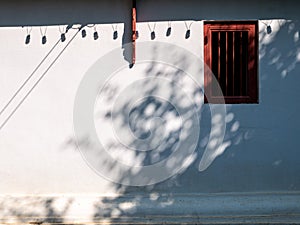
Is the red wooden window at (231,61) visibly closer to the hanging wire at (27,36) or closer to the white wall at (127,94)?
the white wall at (127,94)

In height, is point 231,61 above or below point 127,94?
above

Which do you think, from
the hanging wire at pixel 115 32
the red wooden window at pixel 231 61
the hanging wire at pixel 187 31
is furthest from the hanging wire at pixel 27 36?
the red wooden window at pixel 231 61

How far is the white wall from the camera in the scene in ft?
17.2

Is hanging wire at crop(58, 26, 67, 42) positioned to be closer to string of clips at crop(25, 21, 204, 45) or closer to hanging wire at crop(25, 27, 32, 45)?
string of clips at crop(25, 21, 204, 45)

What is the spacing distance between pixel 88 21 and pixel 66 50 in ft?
1.67

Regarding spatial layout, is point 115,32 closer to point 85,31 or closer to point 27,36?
point 85,31

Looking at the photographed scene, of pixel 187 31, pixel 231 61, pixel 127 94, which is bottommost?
pixel 127 94

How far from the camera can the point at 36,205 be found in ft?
16.4

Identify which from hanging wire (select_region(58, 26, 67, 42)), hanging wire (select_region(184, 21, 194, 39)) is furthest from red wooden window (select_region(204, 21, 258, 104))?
hanging wire (select_region(58, 26, 67, 42))

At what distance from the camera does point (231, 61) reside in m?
5.32

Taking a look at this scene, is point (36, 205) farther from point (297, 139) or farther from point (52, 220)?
point (297, 139)

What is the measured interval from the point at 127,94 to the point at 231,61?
1542 mm

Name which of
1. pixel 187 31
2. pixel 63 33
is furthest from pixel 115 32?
pixel 187 31

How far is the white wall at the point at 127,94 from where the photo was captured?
523 centimetres
